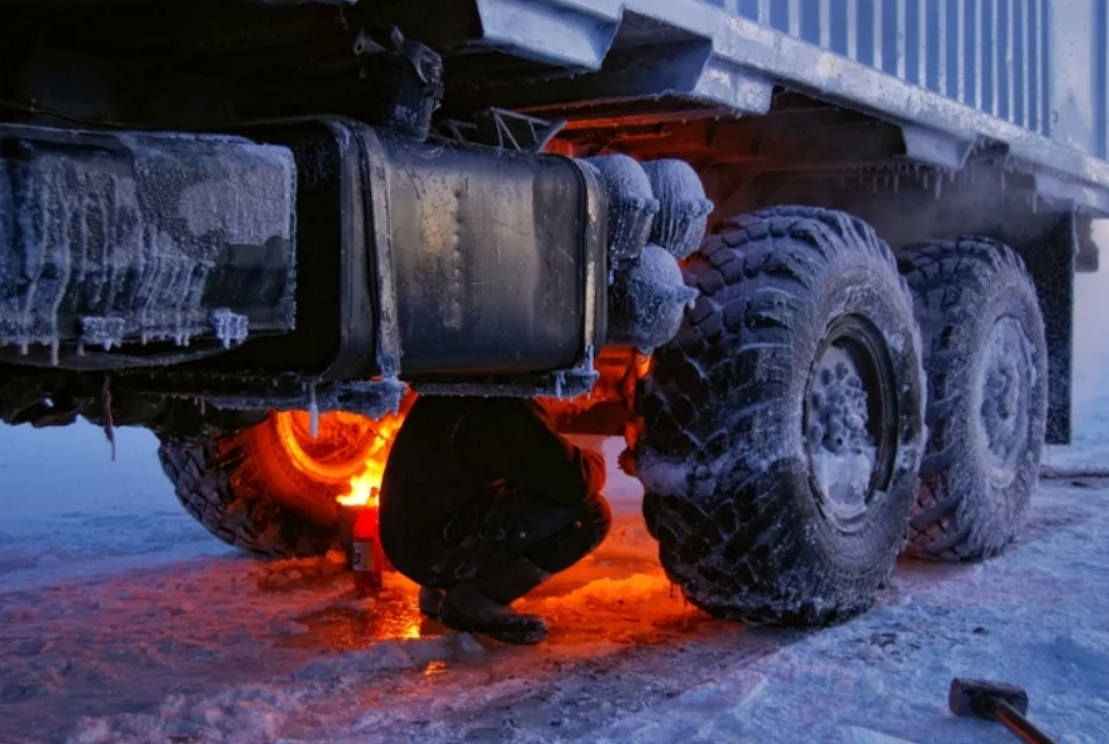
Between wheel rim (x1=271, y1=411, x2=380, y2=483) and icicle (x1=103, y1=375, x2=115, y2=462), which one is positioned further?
wheel rim (x1=271, y1=411, x2=380, y2=483)

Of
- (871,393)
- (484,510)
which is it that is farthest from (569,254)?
(871,393)

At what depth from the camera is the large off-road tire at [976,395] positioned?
5133mm

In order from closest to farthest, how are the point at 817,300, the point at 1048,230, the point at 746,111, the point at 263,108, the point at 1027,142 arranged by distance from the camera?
the point at 263,108 < the point at 746,111 < the point at 817,300 < the point at 1027,142 < the point at 1048,230

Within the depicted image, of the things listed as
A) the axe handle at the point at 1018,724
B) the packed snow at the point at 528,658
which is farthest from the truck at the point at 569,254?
the axe handle at the point at 1018,724

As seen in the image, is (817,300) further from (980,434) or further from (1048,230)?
(1048,230)

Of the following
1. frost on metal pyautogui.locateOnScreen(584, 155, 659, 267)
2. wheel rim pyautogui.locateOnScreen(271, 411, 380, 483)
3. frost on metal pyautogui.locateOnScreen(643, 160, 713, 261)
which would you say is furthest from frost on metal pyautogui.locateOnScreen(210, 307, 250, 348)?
wheel rim pyautogui.locateOnScreen(271, 411, 380, 483)

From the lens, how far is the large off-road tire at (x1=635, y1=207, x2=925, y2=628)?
12.7ft

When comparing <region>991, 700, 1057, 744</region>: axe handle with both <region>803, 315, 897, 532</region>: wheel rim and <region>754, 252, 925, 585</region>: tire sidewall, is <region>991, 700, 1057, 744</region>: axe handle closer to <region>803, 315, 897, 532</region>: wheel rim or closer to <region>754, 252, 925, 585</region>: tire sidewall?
<region>754, 252, 925, 585</region>: tire sidewall

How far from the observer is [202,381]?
9.02 feet

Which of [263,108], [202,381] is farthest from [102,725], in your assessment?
[263,108]

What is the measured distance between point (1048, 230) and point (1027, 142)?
3.09ft

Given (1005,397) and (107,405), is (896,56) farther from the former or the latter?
(107,405)

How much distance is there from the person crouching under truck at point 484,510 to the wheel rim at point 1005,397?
82.6 inches

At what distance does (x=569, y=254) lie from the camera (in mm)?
3086
